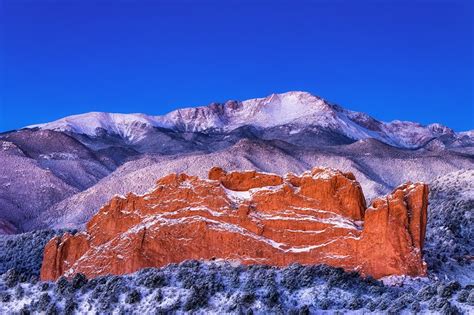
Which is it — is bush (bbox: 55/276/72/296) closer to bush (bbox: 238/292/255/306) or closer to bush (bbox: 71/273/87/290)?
bush (bbox: 71/273/87/290)

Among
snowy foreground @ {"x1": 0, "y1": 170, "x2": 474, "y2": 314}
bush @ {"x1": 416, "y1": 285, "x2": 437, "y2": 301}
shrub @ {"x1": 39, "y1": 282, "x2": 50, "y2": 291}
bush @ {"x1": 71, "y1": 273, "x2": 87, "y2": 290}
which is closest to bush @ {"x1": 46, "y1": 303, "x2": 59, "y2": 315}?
snowy foreground @ {"x1": 0, "y1": 170, "x2": 474, "y2": 314}

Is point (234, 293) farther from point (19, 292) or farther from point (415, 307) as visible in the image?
point (19, 292)

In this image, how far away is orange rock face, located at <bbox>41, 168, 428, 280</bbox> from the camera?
120 ft

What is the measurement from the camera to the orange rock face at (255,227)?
120 ft

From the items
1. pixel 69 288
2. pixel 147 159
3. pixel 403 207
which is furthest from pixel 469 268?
pixel 147 159

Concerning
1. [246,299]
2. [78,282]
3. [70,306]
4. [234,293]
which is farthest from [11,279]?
[246,299]

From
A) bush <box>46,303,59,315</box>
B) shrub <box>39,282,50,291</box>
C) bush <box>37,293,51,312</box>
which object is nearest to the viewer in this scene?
bush <box>46,303,59,315</box>

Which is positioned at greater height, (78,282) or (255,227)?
(255,227)

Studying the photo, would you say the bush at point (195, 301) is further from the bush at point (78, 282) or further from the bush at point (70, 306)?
the bush at point (78, 282)

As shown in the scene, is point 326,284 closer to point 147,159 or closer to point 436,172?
point 436,172

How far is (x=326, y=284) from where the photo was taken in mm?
30203

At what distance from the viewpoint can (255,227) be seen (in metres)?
38.1

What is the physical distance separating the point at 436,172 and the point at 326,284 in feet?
370

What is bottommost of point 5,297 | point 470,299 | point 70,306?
point 470,299
